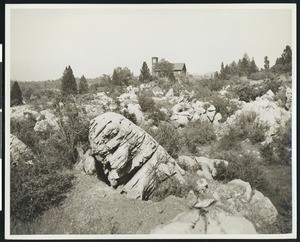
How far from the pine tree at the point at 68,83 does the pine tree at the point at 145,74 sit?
2.90 feet

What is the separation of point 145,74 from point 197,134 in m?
1.06

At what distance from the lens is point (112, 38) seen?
180 inches

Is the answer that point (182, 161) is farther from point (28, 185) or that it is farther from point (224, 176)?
point (28, 185)

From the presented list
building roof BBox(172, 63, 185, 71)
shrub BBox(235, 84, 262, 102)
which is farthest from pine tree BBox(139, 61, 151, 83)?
shrub BBox(235, 84, 262, 102)

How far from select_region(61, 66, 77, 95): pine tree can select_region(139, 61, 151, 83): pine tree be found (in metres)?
0.88

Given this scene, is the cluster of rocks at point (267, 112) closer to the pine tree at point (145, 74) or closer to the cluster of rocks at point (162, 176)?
the cluster of rocks at point (162, 176)

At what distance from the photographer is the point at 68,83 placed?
454 centimetres

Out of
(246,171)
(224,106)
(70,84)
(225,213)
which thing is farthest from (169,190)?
(70,84)

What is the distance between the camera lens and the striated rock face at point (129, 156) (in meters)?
4.53

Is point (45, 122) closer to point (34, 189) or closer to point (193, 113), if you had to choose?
point (34, 189)

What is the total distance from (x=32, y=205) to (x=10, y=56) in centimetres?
193

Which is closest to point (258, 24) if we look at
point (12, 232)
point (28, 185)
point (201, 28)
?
point (201, 28)

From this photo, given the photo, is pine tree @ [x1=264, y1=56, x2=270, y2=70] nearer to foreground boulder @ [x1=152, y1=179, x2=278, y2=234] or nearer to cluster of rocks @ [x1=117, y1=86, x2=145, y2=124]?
foreground boulder @ [x1=152, y1=179, x2=278, y2=234]

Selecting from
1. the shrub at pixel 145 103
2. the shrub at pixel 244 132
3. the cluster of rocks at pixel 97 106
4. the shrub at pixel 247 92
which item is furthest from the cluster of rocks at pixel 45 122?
the shrub at pixel 247 92
